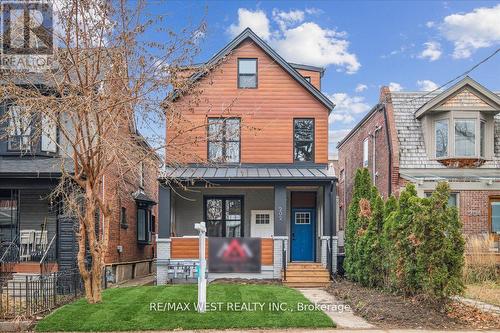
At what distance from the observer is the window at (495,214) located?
19141 millimetres

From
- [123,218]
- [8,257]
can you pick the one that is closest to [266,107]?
[123,218]

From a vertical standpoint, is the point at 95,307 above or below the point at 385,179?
below

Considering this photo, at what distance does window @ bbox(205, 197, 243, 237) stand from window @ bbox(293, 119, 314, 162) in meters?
2.94

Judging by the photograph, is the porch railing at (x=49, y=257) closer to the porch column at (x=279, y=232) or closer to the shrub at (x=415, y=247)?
the porch column at (x=279, y=232)

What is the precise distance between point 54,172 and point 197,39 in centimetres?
705

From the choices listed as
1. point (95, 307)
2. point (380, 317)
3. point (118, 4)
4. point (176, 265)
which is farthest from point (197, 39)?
point (176, 265)

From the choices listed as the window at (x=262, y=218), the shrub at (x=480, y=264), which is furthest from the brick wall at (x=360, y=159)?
the window at (x=262, y=218)

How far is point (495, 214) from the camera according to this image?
19.2 meters

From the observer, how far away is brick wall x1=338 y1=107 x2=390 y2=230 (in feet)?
67.6

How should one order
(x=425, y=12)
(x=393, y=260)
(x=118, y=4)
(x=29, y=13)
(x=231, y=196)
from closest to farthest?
(x=118, y=4), (x=29, y=13), (x=393, y=260), (x=425, y=12), (x=231, y=196)

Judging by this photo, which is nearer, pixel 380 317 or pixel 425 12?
pixel 380 317

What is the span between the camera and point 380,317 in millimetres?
10383

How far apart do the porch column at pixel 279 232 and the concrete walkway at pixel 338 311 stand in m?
2.82

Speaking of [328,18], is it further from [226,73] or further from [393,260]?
[393,260]
